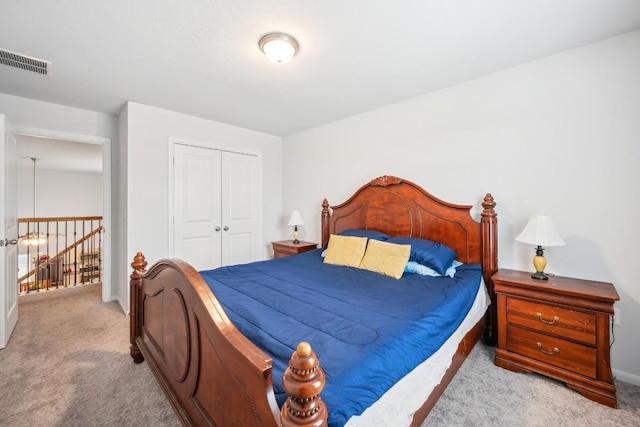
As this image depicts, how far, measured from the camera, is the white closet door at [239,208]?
12.8 ft

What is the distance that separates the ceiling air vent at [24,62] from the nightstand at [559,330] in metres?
3.99

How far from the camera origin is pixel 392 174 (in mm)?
3156

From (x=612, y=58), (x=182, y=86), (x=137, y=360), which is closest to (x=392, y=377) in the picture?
(x=137, y=360)

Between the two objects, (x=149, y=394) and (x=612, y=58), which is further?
(x=612, y=58)

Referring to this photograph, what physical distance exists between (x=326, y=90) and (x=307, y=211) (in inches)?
74.2

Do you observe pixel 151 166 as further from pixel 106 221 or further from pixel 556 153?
pixel 556 153

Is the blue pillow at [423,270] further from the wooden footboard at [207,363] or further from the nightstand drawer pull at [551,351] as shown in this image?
the wooden footboard at [207,363]

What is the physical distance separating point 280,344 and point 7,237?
3.04 m

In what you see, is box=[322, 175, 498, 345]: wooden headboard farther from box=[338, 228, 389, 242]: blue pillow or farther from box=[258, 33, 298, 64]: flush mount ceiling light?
box=[258, 33, 298, 64]: flush mount ceiling light

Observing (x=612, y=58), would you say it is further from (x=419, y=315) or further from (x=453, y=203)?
(x=419, y=315)

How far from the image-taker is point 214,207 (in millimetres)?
3758

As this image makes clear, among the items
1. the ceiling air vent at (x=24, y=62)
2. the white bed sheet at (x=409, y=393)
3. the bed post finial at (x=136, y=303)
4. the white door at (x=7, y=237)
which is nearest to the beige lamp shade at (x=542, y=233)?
the white bed sheet at (x=409, y=393)

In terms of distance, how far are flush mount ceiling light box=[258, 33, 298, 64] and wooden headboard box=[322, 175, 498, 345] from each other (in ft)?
5.44

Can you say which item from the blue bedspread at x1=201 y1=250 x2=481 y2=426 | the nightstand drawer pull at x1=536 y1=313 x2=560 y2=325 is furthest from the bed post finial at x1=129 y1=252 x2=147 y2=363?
the nightstand drawer pull at x1=536 y1=313 x2=560 y2=325
